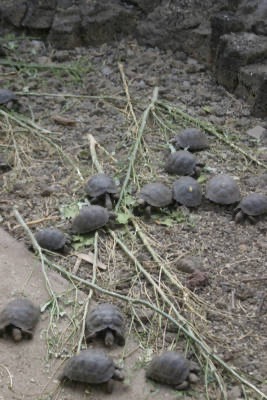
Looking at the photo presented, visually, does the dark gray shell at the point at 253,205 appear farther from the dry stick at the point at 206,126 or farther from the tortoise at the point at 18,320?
the tortoise at the point at 18,320

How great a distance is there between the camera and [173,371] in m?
→ 3.01

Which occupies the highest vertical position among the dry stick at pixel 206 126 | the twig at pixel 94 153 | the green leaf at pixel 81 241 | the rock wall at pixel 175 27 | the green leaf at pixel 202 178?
the rock wall at pixel 175 27

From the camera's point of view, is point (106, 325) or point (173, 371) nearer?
point (173, 371)

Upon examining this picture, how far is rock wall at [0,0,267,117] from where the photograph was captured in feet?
17.1

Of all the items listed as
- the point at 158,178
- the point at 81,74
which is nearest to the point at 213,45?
the point at 81,74

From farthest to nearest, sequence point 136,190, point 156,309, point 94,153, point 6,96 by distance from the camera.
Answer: point 6,96 → point 94,153 → point 136,190 → point 156,309

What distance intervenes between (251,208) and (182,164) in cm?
55

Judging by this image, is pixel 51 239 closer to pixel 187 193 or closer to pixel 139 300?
pixel 139 300

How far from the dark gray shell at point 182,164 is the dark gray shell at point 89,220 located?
67 centimetres

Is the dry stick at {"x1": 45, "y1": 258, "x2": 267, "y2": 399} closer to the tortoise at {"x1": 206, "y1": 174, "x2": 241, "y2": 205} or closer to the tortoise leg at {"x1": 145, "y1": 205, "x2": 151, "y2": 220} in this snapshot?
the tortoise leg at {"x1": 145, "y1": 205, "x2": 151, "y2": 220}

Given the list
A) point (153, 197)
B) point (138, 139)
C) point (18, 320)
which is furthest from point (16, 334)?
point (138, 139)

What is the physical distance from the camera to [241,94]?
17.1 feet

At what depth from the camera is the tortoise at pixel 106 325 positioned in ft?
10.6

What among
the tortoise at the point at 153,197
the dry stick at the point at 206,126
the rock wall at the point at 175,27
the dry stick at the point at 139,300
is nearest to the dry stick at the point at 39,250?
the dry stick at the point at 139,300
